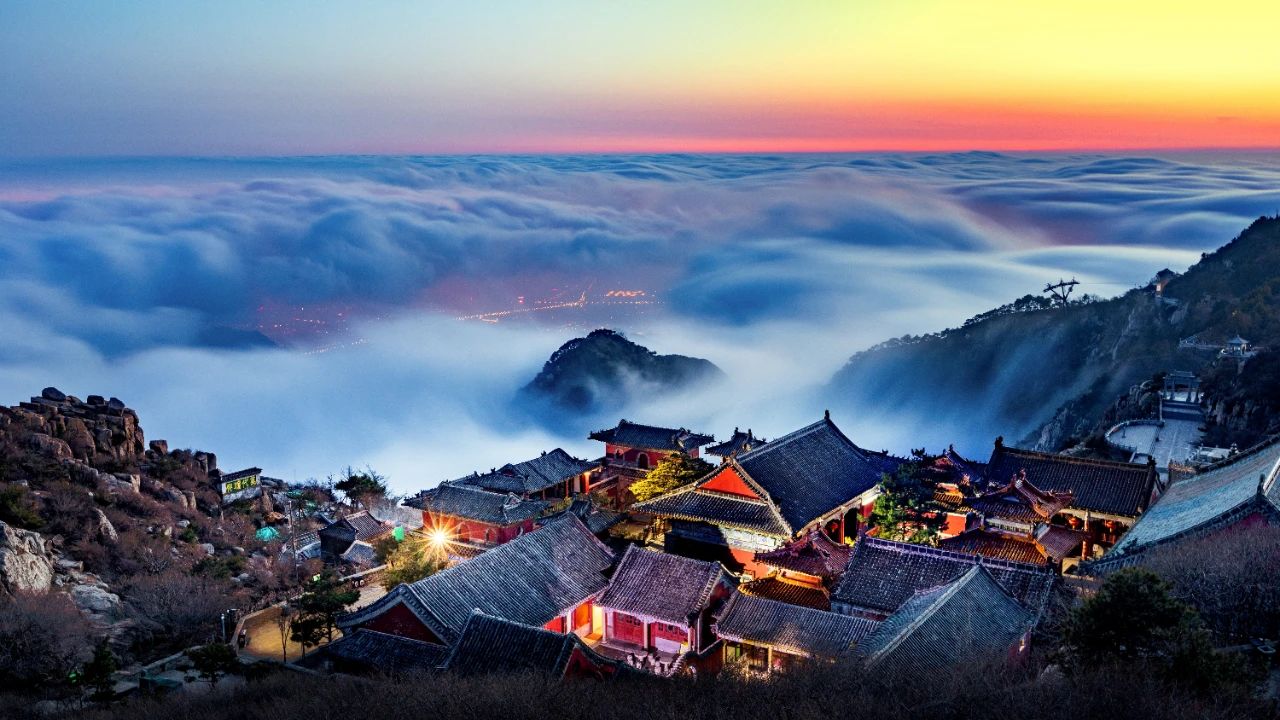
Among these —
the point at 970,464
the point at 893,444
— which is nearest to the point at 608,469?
the point at 970,464

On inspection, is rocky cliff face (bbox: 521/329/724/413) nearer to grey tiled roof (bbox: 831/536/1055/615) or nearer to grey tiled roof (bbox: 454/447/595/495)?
grey tiled roof (bbox: 454/447/595/495)

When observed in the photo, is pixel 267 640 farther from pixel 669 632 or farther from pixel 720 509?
pixel 720 509

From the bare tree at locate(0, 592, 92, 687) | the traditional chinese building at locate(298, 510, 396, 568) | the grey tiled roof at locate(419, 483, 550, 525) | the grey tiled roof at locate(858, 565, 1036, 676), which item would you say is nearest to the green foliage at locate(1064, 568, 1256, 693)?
the grey tiled roof at locate(858, 565, 1036, 676)

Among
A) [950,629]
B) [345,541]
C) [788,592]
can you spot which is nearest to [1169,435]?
[788,592]

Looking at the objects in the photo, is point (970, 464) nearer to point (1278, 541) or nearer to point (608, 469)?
point (1278, 541)

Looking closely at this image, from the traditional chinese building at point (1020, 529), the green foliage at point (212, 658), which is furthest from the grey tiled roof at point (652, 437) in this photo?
the green foliage at point (212, 658)

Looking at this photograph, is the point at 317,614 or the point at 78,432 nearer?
the point at 317,614

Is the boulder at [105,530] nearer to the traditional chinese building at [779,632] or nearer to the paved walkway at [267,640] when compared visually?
the paved walkway at [267,640]

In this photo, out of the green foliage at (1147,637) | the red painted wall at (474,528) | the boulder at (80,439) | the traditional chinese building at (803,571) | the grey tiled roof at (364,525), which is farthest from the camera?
the boulder at (80,439)
